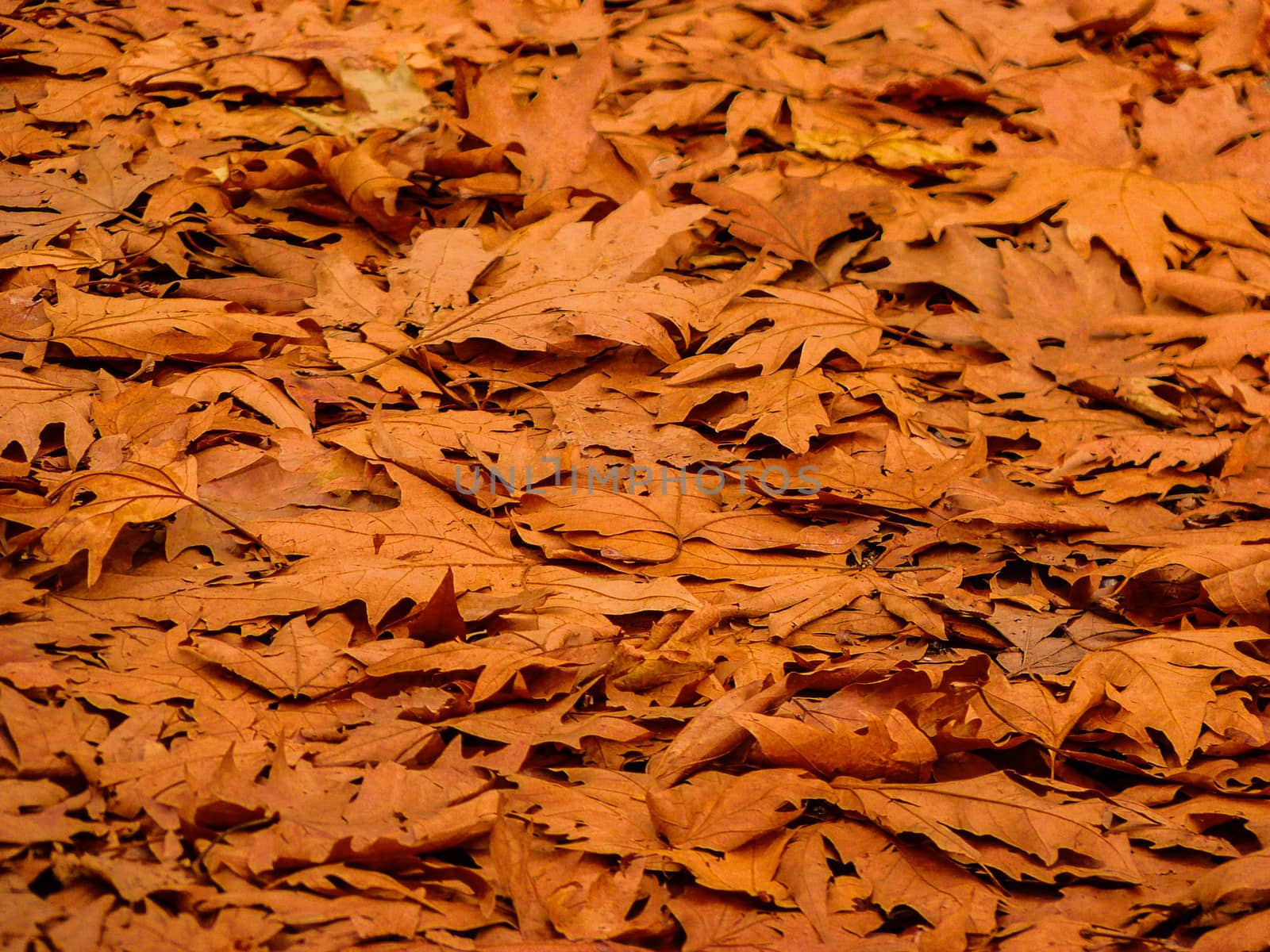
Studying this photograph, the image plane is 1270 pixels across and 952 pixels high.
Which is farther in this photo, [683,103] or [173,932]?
[683,103]

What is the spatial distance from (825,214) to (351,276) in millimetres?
1246

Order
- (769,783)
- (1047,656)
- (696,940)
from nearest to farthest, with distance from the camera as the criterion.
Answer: (696,940) < (769,783) < (1047,656)

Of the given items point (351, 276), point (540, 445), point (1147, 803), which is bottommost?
point (1147, 803)

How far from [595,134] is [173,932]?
91.2 inches

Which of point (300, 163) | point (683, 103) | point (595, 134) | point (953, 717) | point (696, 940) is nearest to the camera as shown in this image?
point (696, 940)

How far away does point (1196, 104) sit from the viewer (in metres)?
3.35

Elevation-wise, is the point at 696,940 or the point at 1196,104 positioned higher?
the point at 1196,104

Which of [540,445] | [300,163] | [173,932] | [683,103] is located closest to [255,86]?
[300,163]

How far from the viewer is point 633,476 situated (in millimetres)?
2271

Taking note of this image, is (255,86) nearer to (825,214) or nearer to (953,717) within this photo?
(825,214)

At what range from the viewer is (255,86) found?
3.11m

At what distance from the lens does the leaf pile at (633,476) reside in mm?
1556

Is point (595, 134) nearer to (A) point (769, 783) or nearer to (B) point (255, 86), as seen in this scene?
(B) point (255, 86)

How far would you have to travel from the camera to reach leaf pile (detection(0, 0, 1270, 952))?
1556mm
